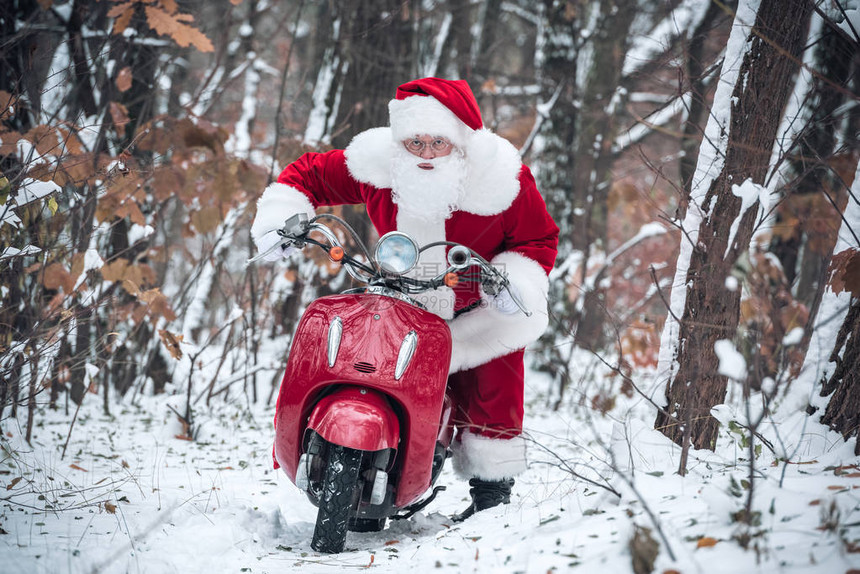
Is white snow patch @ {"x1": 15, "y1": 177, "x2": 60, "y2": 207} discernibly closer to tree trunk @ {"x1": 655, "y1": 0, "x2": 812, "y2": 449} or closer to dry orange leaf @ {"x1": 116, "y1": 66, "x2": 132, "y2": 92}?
dry orange leaf @ {"x1": 116, "y1": 66, "x2": 132, "y2": 92}

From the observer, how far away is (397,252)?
237cm

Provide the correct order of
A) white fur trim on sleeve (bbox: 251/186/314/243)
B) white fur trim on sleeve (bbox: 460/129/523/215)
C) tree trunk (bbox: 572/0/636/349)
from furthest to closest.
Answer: tree trunk (bbox: 572/0/636/349) → white fur trim on sleeve (bbox: 460/129/523/215) → white fur trim on sleeve (bbox: 251/186/314/243)

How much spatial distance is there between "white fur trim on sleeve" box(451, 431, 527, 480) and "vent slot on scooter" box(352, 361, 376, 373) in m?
0.94

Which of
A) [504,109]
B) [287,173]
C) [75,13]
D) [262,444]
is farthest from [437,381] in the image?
[504,109]

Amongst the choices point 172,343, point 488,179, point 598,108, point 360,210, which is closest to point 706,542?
point 488,179

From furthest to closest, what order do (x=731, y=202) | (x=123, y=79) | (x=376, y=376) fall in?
(x=123, y=79), (x=731, y=202), (x=376, y=376)

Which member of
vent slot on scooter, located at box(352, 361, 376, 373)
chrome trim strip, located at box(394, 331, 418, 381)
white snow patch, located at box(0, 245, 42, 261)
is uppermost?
white snow patch, located at box(0, 245, 42, 261)

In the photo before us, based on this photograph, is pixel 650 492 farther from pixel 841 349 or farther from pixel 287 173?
pixel 287 173

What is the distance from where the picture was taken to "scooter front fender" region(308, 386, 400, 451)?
2215mm

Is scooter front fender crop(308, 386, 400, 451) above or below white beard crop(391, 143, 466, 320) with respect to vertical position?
below

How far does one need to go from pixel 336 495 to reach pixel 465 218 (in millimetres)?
1354

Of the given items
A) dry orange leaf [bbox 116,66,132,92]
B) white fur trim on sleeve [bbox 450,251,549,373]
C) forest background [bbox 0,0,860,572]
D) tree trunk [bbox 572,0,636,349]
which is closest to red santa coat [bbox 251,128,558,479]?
white fur trim on sleeve [bbox 450,251,549,373]

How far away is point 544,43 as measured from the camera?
7.91 m

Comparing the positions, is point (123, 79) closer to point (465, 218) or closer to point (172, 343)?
point (172, 343)
